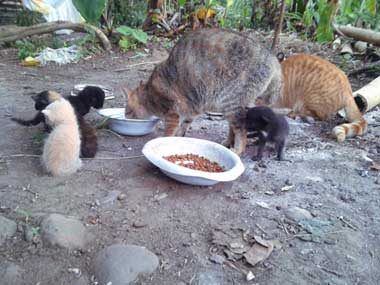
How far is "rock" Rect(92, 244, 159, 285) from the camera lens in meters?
2.55

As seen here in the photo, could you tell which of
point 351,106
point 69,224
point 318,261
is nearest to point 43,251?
point 69,224

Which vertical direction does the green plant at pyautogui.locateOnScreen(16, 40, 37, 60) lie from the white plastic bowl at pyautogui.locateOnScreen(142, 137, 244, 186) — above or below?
below

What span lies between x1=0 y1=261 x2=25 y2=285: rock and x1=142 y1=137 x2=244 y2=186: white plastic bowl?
1328 millimetres

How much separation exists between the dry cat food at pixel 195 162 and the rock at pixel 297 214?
72 centimetres

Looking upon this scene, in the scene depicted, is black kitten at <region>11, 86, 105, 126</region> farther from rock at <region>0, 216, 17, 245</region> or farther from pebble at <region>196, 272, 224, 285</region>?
pebble at <region>196, 272, 224, 285</region>

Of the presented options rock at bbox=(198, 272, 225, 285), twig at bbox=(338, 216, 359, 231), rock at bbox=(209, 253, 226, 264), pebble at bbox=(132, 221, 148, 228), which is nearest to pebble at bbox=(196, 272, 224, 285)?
rock at bbox=(198, 272, 225, 285)

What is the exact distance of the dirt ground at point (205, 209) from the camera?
8.88 ft

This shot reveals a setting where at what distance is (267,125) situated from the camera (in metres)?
4.15

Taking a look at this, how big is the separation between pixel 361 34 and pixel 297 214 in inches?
217

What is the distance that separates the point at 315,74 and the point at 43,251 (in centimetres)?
413

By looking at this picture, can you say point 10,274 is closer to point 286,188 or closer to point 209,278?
point 209,278

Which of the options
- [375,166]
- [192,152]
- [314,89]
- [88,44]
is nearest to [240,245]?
[192,152]

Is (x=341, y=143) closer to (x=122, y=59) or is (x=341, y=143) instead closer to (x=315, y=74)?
(x=315, y=74)

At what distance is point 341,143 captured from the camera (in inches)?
190
